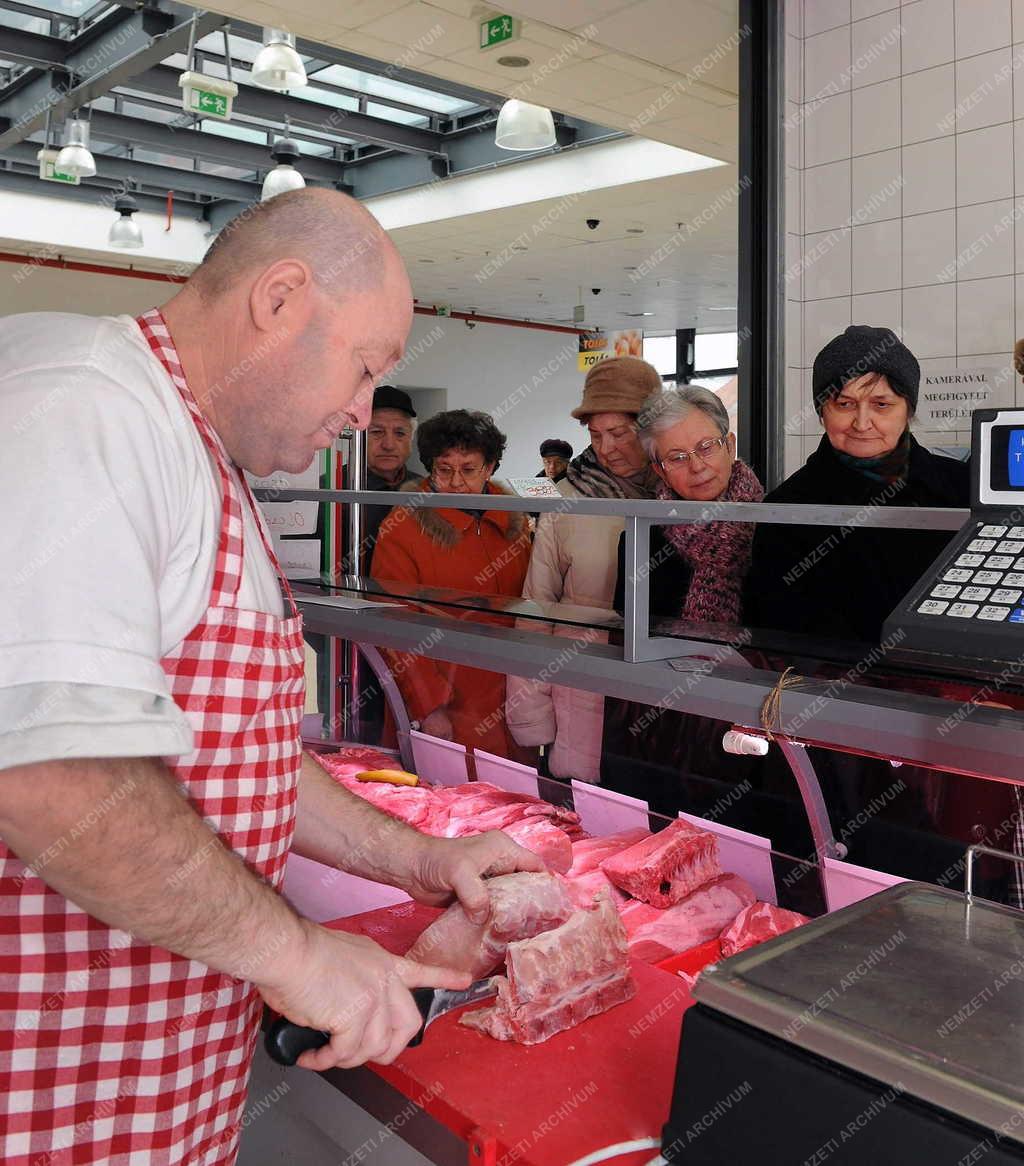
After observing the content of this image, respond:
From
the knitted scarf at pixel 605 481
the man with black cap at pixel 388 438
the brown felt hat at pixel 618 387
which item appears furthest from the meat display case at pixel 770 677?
the man with black cap at pixel 388 438

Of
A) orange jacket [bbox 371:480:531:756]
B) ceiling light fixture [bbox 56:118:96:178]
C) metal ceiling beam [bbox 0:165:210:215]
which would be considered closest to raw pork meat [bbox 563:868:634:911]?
orange jacket [bbox 371:480:531:756]

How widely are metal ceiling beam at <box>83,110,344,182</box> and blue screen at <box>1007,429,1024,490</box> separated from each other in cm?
956

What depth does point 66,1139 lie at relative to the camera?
1254mm

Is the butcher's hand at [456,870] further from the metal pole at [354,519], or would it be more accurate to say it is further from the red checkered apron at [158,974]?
the metal pole at [354,519]

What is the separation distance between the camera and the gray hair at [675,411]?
3.02 meters

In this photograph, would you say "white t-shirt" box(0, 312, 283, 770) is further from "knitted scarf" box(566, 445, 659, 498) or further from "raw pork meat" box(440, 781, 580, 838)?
"knitted scarf" box(566, 445, 659, 498)

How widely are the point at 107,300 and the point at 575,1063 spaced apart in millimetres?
13202

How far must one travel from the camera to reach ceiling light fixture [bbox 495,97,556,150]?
20.1 feet

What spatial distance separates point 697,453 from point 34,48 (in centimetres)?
689

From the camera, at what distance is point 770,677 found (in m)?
1.66

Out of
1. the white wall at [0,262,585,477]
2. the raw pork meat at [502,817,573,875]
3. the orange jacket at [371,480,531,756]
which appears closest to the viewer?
the raw pork meat at [502,817,573,875]

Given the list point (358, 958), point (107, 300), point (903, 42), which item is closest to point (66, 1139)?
point (358, 958)

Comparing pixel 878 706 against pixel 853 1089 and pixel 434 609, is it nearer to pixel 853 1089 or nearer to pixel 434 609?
pixel 853 1089

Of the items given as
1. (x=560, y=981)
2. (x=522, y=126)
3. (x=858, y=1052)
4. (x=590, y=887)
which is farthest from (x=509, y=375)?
(x=858, y=1052)
